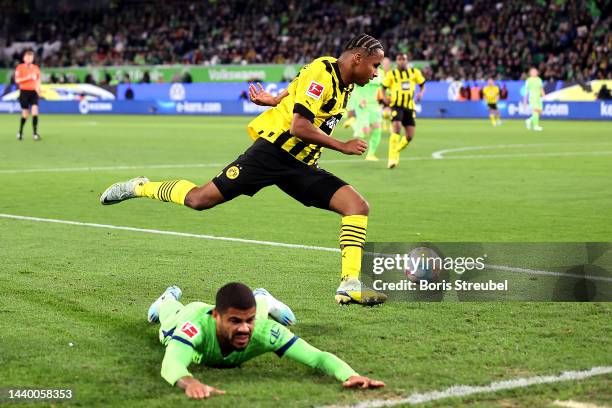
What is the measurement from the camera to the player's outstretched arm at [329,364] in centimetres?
496

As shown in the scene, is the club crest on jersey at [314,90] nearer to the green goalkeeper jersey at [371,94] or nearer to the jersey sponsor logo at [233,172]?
the jersey sponsor logo at [233,172]

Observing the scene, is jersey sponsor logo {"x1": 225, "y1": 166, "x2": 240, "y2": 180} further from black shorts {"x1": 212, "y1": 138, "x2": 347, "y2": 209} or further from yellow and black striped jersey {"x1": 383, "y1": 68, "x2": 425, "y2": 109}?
yellow and black striped jersey {"x1": 383, "y1": 68, "x2": 425, "y2": 109}

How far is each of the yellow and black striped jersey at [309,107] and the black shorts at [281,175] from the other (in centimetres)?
7

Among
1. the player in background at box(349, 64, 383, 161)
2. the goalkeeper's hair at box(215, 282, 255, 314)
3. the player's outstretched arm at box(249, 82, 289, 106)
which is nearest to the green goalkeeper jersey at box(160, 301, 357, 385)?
the goalkeeper's hair at box(215, 282, 255, 314)

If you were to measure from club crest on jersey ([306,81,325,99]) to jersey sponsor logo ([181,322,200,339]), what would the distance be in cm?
247

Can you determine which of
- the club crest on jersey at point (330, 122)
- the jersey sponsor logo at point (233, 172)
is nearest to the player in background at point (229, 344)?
the jersey sponsor logo at point (233, 172)

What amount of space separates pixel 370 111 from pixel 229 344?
17.6m

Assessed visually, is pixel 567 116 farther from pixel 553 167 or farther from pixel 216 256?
pixel 216 256

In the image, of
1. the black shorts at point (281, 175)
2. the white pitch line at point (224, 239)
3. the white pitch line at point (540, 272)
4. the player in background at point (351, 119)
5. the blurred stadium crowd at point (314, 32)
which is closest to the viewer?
the black shorts at point (281, 175)

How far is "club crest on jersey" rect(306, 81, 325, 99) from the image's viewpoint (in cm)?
713

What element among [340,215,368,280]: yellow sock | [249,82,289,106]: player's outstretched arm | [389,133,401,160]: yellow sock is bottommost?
[340,215,368,280]: yellow sock

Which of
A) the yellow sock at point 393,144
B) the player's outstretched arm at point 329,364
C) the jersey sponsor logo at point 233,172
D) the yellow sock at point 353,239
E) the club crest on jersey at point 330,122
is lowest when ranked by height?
the player's outstretched arm at point 329,364

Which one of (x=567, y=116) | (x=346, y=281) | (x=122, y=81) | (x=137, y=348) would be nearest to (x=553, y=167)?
(x=346, y=281)

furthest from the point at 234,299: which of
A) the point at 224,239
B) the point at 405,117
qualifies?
the point at 405,117
